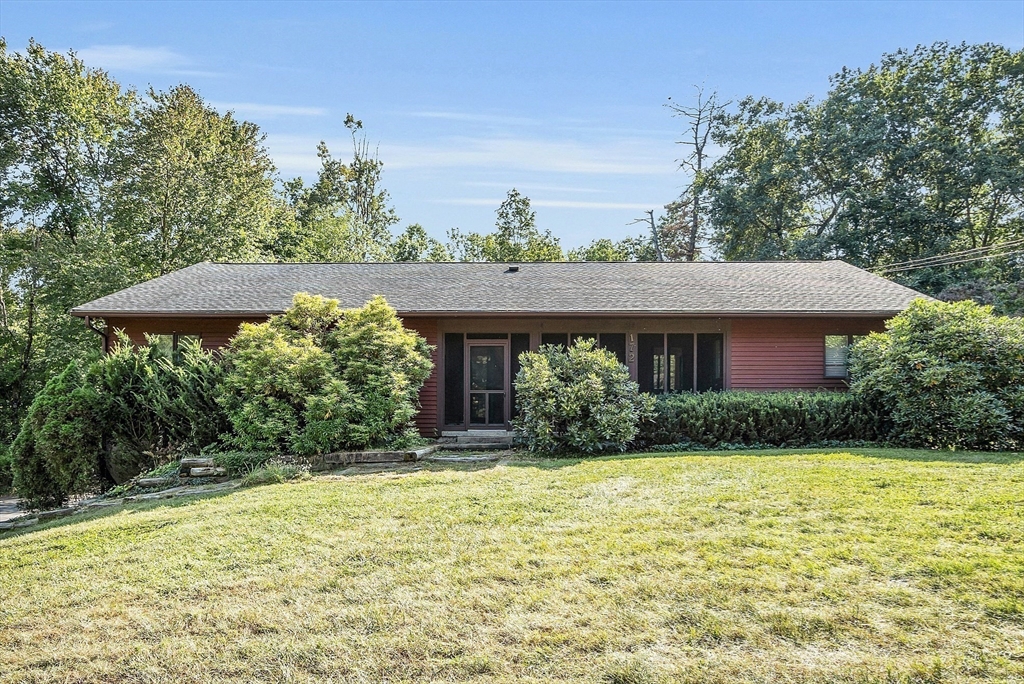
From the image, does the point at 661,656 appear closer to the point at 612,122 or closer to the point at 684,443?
the point at 684,443

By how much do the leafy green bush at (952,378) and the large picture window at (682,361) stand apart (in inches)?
104

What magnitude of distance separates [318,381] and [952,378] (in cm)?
937

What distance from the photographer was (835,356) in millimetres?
11188

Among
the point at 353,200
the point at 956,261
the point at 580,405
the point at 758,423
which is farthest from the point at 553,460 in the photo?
the point at 353,200

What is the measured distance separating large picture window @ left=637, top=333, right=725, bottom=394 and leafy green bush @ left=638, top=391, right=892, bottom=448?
199 centimetres

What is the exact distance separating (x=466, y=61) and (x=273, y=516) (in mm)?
11276

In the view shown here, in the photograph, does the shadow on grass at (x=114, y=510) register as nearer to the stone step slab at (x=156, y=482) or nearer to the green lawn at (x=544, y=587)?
the green lawn at (x=544, y=587)

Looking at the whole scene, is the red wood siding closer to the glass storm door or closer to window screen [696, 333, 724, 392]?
the glass storm door

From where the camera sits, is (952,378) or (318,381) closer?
(952,378)

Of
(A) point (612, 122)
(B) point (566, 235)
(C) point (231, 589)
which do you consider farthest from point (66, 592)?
(B) point (566, 235)

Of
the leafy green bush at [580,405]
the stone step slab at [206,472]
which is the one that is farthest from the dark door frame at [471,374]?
the stone step slab at [206,472]

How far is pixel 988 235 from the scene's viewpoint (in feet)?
69.5

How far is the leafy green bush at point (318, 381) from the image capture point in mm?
8344

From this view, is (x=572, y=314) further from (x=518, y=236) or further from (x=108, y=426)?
(x=518, y=236)
